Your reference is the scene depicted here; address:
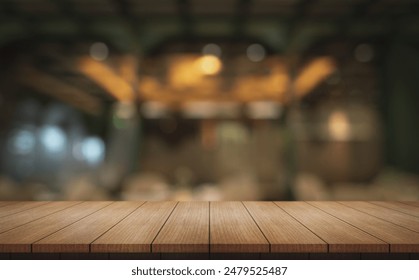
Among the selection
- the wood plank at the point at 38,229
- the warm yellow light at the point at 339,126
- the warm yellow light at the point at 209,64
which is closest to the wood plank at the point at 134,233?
the wood plank at the point at 38,229

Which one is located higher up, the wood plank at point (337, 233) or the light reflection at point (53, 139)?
the light reflection at point (53, 139)


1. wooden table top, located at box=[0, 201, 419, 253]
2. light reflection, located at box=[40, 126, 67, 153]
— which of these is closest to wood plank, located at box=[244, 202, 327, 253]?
wooden table top, located at box=[0, 201, 419, 253]

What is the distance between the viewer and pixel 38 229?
1.83 m

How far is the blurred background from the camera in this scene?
3213mm

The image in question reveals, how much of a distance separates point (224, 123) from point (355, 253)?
6.31ft

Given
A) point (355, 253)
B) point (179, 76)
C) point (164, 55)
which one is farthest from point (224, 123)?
point (355, 253)

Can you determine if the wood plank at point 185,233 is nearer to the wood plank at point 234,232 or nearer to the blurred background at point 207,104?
the wood plank at point 234,232

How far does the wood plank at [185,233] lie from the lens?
1542mm

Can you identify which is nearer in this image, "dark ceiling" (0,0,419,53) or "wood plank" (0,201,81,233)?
"wood plank" (0,201,81,233)

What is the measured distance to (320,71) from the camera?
10.6 ft

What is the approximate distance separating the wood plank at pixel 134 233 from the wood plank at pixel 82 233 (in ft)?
0.14

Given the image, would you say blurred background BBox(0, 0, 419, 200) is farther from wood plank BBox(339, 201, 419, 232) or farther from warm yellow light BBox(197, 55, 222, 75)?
wood plank BBox(339, 201, 419, 232)

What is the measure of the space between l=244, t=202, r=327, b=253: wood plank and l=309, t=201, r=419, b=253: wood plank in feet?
0.95
